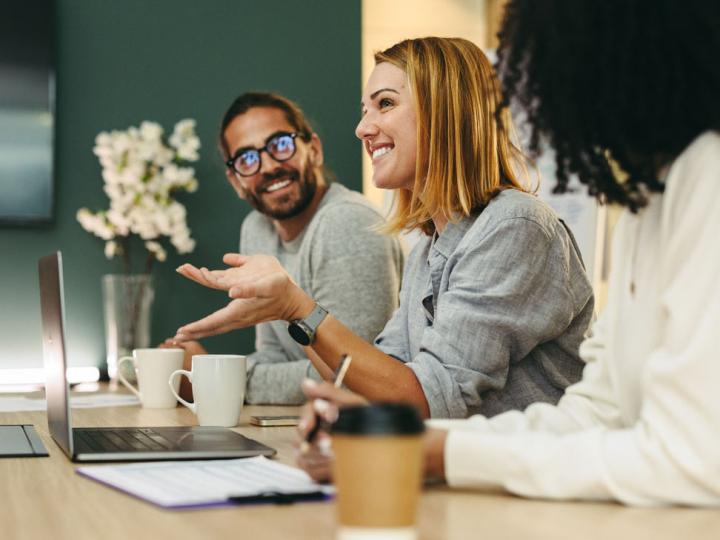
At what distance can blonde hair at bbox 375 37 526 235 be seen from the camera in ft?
5.81

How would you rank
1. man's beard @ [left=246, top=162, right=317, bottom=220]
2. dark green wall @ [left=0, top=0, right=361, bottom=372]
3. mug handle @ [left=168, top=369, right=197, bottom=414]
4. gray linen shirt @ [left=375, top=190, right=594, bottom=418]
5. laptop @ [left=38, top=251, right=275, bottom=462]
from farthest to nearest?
1. dark green wall @ [left=0, top=0, right=361, bottom=372]
2. man's beard @ [left=246, top=162, right=317, bottom=220]
3. mug handle @ [left=168, top=369, right=197, bottom=414]
4. gray linen shirt @ [left=375, top=190, right=594, bottom=418]
5. laptop @ [left=38, top=251, right=275, bottom=462]

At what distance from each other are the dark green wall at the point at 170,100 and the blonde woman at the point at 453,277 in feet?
4.53

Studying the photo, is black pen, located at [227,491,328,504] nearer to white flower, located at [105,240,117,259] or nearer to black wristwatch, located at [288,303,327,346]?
black wristwatch, located at [288,303,327,346]

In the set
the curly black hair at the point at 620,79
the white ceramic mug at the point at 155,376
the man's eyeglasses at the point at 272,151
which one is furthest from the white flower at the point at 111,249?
the curly black hair at the point at 620,79

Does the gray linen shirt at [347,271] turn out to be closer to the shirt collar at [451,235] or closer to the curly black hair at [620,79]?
the shirt collar at [451,235]

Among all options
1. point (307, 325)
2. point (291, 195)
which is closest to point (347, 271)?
point (291, 195)

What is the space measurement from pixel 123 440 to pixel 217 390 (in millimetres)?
296

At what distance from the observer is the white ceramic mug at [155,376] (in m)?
1.95

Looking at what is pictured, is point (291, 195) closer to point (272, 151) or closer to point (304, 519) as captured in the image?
point (272, 151)

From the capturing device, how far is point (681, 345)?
0.89 metres

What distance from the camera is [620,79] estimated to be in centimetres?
95

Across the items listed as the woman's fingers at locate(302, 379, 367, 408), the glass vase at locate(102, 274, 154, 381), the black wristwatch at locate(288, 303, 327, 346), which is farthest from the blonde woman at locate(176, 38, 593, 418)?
the glass vase at locate(102, 274, 154, 381)

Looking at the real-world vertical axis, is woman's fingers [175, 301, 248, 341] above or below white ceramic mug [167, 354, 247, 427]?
above

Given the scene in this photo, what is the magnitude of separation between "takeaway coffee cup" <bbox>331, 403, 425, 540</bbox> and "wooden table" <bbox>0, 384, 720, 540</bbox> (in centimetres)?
9
